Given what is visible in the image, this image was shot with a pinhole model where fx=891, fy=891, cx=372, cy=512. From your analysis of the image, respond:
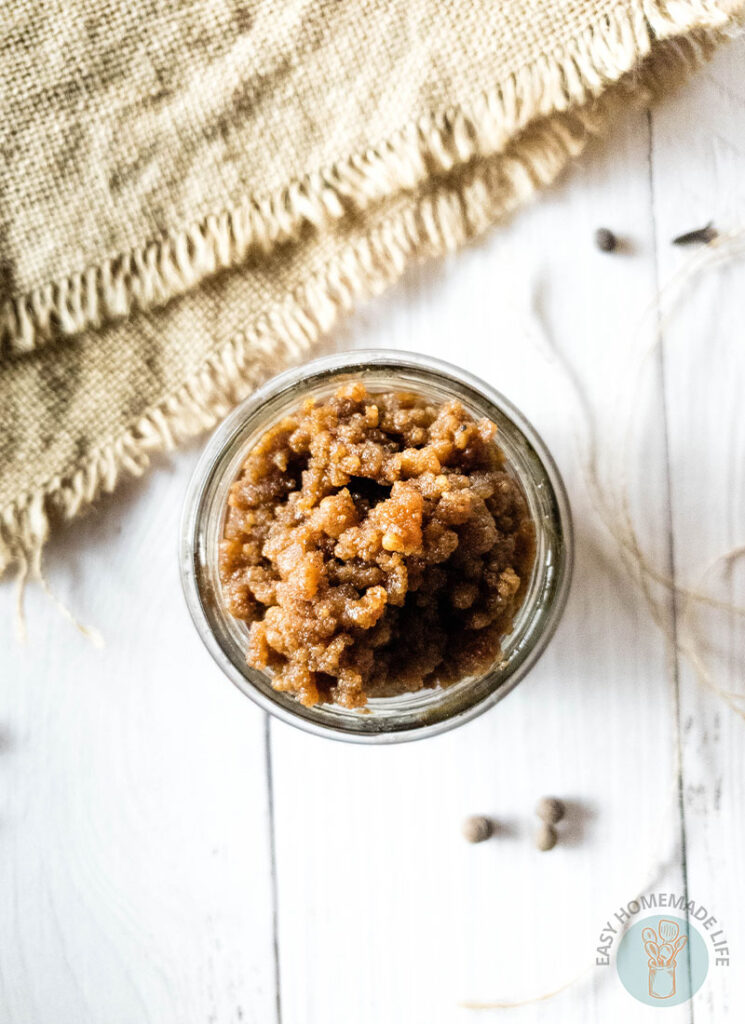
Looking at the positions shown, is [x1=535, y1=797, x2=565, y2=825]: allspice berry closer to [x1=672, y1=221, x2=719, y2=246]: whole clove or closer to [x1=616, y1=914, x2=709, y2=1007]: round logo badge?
[x1=616, y1=914, x2=709, y2=1007]: round logo badge

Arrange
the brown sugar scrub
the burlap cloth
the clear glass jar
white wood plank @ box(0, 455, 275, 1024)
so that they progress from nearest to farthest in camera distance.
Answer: the brown sugar scrub → the clear glass jar → the burlap cloth → white wood plank @ box(0, 455, 275, 1024)

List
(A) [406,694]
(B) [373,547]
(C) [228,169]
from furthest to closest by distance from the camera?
(C) [228,169] < (A) [406,694] < (B) [373,547]

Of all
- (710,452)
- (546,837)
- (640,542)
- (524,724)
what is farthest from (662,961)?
(710,452)

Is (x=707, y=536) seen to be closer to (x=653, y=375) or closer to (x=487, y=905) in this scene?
(x=653, y=375)

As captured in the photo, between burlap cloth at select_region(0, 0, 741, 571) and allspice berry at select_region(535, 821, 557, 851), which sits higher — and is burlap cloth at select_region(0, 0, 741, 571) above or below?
above

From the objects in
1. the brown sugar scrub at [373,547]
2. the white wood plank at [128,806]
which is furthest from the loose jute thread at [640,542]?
the white wood plank at [128,806]

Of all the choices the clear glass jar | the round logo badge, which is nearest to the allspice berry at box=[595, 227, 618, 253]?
the clear glass jar

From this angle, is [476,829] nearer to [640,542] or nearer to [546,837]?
[546,837]

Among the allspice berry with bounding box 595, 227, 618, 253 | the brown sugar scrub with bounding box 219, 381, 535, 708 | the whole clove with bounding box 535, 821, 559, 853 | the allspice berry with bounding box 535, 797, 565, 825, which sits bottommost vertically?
the whole clove with bounding box 535, 821, 559, 853
